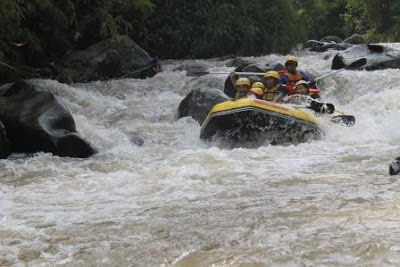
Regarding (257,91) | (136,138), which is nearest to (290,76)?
(257,91)

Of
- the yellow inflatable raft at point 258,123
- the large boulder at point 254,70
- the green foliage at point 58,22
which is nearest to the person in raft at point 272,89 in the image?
the yellow inflatable raft at point 258,123

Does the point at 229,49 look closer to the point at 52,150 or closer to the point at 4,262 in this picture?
the point at 52,150

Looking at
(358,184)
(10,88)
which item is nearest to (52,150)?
(10,88)

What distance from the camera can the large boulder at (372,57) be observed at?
40.4 feet

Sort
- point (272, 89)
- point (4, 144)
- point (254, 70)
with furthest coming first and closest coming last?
point (254, 70)
point (272, 89)
point (4, 144)

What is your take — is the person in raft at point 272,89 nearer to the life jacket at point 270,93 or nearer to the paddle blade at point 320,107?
the life jacket at point 270,93

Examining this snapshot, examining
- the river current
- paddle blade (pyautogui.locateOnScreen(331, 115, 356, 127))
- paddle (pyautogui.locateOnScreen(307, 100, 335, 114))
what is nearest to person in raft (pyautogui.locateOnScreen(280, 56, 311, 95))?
paddle (pyautogui.locateOnScreen(307, 100, 335, 114))

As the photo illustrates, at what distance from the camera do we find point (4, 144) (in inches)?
263

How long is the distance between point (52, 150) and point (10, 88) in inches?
72.8

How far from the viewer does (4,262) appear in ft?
10.6

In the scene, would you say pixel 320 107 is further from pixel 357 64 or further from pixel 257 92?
pixel 357 64

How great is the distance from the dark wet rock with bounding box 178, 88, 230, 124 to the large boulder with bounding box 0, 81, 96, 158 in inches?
90.3

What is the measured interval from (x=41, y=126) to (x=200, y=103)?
2.82 m

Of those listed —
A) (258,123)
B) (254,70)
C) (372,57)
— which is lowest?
(258,123)
